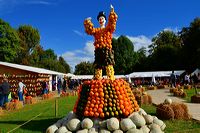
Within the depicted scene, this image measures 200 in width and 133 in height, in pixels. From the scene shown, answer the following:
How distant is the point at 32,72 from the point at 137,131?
31154 mm

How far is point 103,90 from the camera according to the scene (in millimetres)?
11852

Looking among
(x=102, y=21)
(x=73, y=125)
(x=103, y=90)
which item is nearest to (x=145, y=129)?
(x=103, y=90)

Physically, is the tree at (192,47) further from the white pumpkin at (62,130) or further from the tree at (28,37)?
the white pumpkin at (62,130)

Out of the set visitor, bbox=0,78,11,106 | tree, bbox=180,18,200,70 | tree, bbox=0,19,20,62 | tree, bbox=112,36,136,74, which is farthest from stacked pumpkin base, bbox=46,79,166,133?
tree, bbox=112,36,136,74

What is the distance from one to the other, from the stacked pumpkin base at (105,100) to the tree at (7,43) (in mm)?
57959

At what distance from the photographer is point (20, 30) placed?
292 ft

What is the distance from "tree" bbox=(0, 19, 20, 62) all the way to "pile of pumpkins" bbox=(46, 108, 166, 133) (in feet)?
192

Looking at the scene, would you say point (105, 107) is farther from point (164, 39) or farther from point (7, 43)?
point (164, 39)

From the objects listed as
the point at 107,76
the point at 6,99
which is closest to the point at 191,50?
the point at 6,99

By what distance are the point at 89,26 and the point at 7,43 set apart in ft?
193

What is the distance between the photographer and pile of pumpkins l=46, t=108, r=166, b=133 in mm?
10969

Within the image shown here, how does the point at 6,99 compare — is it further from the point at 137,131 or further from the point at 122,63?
the point at 122,63

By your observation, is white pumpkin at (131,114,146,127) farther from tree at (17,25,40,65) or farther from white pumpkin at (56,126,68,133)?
tree at (17,25,40,65)

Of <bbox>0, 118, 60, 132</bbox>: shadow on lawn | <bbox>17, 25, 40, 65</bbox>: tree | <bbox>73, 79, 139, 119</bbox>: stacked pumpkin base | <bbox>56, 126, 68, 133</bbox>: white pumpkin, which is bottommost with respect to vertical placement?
<bbox>0, 118, 60, 132</bbox>: shadow on lawn
